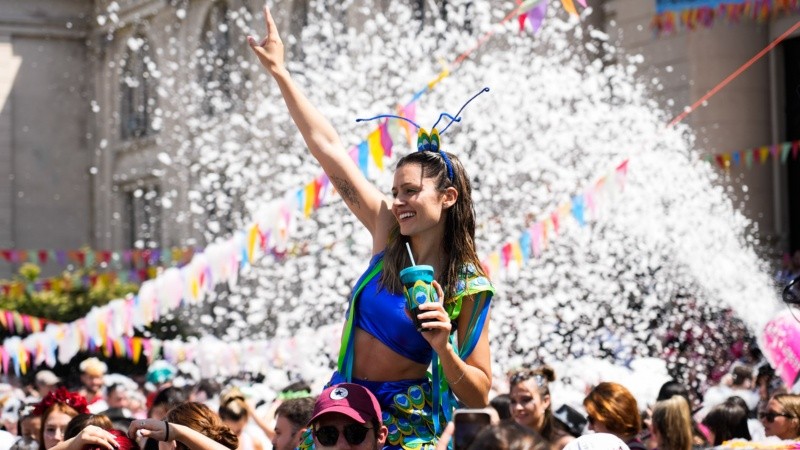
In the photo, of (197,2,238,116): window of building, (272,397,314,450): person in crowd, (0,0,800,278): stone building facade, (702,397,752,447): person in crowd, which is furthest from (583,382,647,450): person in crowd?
(197,2,238,116): window of building

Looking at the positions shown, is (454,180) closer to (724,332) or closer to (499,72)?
(724,332)

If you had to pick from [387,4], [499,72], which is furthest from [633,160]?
[387,4]

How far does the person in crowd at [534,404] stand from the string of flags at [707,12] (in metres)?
8.70

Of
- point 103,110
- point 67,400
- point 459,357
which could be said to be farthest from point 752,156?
point 103,110

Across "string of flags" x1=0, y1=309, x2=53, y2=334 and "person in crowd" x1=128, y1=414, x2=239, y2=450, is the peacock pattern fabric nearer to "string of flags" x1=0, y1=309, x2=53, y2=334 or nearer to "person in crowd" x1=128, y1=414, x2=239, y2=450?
"person in crowd" x1=128, y1=414, x2=239, y2=450

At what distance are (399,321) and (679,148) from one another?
12060 mm

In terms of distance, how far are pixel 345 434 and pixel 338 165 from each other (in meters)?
0.95

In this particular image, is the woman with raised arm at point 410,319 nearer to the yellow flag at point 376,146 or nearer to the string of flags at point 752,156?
the yellow flag at point 376,146

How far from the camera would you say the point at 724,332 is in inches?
518

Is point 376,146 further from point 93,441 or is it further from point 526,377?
point 93,441

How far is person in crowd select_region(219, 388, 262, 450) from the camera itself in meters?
7.80

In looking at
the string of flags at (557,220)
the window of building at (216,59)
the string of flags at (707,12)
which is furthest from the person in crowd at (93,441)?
the window of building at (216,59)

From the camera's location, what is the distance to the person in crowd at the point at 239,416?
7.80m

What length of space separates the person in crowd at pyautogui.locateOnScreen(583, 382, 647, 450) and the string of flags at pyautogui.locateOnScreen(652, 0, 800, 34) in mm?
8965
